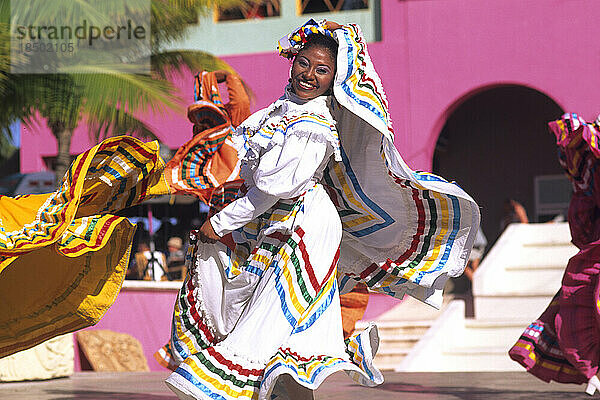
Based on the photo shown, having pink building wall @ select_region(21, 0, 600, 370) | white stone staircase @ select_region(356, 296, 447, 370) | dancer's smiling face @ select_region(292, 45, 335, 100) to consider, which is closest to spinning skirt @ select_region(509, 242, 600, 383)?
dancer's smiling face @ select_region(292, 45, 335, 100)

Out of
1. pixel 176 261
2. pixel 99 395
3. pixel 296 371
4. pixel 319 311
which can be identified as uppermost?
pixel 319 311

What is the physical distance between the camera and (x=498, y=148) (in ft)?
60.3

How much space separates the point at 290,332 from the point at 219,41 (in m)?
14.0

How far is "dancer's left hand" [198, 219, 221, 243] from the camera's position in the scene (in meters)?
4.19

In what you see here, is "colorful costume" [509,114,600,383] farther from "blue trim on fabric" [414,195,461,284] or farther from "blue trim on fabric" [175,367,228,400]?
"blue trim on fabric" [175,367,228,400]

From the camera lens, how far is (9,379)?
8.96 meters

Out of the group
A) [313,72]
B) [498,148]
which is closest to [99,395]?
[313,72]

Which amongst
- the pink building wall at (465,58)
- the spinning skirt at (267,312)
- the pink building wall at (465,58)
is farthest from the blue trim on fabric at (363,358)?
the pink building wall at (465,58)

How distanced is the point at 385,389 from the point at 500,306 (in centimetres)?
425

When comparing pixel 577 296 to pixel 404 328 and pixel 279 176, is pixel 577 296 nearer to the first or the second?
pixel 279 176

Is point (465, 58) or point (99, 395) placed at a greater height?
point (465, 58)

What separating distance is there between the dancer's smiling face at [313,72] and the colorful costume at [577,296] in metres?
2.44

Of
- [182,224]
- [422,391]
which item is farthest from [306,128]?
[182,224]

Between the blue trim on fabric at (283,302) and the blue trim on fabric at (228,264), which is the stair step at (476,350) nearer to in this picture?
the blue trim on fabric at (228,264)
